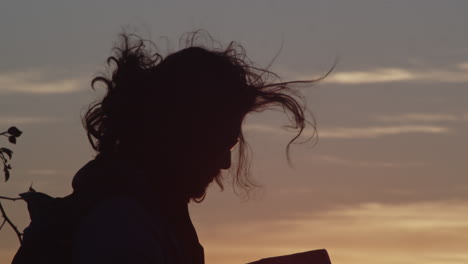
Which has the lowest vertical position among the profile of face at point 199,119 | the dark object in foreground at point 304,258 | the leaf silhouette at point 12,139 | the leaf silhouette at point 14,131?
the dark object in foreground at point 304,258

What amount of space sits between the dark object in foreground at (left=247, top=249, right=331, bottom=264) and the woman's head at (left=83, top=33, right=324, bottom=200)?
15.6 inches

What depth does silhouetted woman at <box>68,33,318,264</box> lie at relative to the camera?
465cm

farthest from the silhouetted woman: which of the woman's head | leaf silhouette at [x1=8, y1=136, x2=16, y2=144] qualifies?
leaf silhouette at [x1=8, y1=136, x2=16, y2=144]

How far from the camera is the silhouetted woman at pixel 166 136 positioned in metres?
4.65

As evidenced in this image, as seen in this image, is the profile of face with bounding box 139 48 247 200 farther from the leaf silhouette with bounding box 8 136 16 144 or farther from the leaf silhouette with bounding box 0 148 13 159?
the leaf silhouette with bounding box 8 136 16 144

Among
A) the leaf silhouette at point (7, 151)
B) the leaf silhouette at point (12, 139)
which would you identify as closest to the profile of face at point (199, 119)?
the leaf silhouette at point (7, 151)

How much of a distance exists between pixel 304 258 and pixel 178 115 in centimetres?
76

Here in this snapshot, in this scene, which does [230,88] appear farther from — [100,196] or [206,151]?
[100,196]

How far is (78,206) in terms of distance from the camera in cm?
461

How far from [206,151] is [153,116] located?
0.83 ft

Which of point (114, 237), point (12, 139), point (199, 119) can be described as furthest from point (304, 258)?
point (12, 139)

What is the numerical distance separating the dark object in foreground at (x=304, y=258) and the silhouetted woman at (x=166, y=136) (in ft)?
1.09

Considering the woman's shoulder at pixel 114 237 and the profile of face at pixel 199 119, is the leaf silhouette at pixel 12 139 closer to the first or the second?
the profile of face at pixel 199 119

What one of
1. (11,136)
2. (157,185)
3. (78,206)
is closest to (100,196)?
(78,206)
